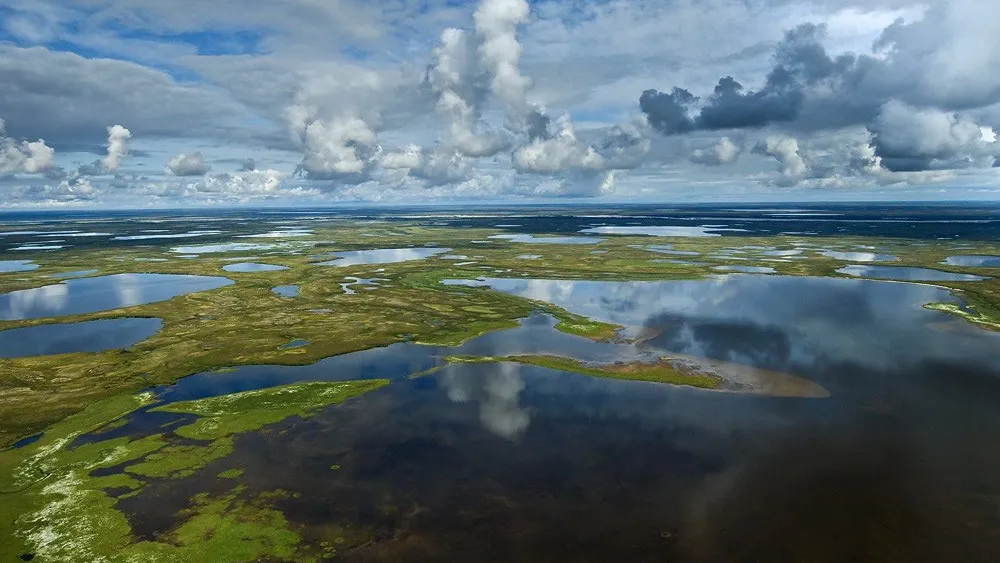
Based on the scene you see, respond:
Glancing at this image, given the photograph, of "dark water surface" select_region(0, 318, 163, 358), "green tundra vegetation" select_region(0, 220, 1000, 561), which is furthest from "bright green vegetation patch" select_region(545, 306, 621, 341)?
"dark water surface" select_region(0, 318, 163, 358)

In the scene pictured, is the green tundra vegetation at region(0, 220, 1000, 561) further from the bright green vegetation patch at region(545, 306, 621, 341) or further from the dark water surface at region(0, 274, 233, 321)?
the dark water surface at region(0, 274, 233, 321)

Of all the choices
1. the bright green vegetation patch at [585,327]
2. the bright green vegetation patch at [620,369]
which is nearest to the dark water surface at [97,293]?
the bright green vegetation patch at [620,369]

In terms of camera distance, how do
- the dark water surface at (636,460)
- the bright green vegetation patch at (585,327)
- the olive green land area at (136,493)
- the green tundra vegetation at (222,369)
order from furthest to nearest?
the bright green vegetation patch at (585,327) → the green tundra vegetation at (222,369) → the dark water surface at (636,460) → the olive green land area at (136,493)

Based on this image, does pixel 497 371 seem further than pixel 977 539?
Yes

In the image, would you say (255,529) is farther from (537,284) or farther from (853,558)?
(537,284)

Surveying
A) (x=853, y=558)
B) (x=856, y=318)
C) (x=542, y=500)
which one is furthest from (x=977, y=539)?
(x=856, y=318)

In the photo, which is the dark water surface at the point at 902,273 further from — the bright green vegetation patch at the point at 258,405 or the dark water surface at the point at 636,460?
the bright green vegetation patch at the point at 258,405

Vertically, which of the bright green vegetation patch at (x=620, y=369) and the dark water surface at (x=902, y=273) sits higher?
the dark water surface at (x=902, y=273)
